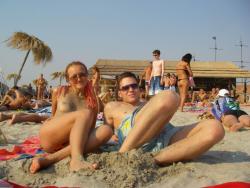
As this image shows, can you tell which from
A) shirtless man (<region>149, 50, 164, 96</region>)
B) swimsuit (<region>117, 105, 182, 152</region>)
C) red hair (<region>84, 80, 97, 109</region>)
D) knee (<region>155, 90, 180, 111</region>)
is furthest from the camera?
shirtless man (<region>149, 50, 164, 96</region>)

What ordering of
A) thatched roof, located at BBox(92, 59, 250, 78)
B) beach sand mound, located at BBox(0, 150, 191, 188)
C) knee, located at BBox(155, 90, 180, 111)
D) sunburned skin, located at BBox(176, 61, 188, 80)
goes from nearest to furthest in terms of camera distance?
beach sand mound, located at BBox(0, 150, 191, 188) < knee, located at BBox(155, 90, 180, 111) < sunburned skin, located at BBox(176, 61, 188, 80) < thatched roof, located at BBox(92, 59, 250, 78)

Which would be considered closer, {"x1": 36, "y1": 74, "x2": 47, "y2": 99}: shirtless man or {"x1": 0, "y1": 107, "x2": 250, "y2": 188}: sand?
{"x1": 0, "y1": 107, "x2": 250, "y2": 188}: sand

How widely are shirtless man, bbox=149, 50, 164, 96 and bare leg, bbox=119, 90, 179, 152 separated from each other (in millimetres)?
6642

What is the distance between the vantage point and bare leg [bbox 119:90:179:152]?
8.89ft

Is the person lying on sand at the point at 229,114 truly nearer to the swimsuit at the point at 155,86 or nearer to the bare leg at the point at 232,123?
the bare leg at the point at 232,123

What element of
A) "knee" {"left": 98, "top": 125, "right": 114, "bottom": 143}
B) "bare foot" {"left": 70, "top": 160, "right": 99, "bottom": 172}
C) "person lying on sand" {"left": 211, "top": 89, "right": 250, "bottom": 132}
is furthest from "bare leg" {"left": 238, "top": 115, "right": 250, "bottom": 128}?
"bare foot" {"left": 70, "top": 160, "right": 99, "bottom": 172}

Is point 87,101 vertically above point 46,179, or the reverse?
point 87,101

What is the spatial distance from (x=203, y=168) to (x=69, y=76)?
4.77 ft

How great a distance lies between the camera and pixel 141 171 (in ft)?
8.24

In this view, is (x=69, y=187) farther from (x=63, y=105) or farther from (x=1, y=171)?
(x=63, y=105)

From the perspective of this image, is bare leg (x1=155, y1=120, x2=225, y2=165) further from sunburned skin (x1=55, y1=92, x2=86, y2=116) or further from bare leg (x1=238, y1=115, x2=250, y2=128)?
bare leg (x1=238, y1=115, x2=250, y2=128)

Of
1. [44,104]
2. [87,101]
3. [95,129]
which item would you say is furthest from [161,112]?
[44,104]

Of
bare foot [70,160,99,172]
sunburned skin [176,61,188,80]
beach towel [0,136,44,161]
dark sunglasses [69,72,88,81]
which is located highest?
sunburned skin [176,61,188,80]

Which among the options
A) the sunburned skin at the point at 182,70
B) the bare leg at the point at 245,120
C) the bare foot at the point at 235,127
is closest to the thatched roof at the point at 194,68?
the sunburned skin at the point at 182,70
